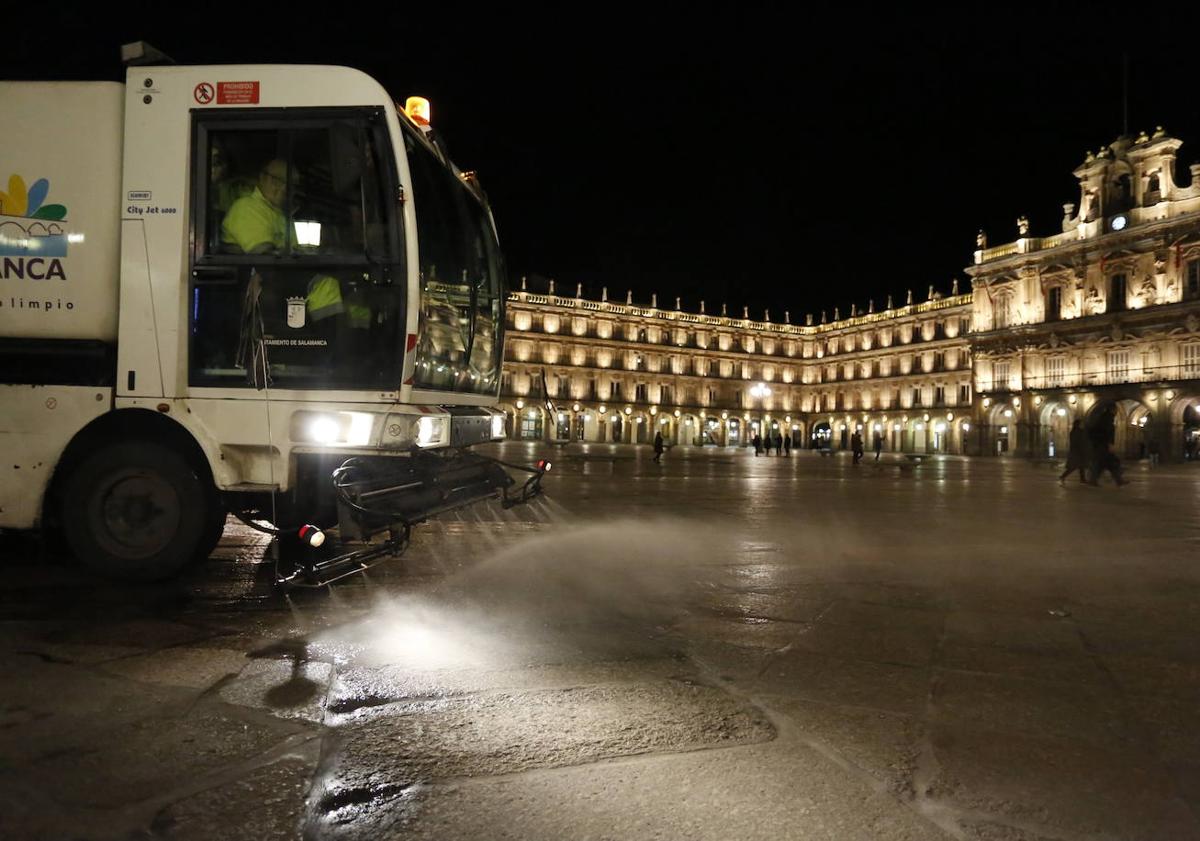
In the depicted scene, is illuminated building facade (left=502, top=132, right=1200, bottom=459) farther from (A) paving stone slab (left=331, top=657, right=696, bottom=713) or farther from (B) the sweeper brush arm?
(A) paving stone slab (left=331, top=657, right=696, bottom=713)

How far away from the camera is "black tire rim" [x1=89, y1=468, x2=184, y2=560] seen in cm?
446

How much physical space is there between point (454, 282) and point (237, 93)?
5.22 ft

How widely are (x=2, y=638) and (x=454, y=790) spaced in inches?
107

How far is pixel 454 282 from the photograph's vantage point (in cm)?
490

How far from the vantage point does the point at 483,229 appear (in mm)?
5602

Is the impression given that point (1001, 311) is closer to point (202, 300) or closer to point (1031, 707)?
point (1031, 707)

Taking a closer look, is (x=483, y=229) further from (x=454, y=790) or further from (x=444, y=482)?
(x=454, y=790)

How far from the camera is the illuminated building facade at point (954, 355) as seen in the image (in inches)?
1699

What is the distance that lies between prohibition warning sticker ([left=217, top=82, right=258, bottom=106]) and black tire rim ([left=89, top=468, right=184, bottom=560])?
86.2 inches

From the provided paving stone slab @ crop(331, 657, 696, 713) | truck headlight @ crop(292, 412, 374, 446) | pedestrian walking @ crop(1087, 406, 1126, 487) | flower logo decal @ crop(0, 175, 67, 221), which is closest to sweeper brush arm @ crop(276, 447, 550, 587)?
truck headlight @ crop(292, 412, 374, 446)

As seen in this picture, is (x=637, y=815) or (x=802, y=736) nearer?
(x=637, y=815)

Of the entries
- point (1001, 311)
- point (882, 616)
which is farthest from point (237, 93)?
point (1001, 311)

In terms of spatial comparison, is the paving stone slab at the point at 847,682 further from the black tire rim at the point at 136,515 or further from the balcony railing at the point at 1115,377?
the balcony railing at the point at 1115,377

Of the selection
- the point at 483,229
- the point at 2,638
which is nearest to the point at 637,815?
the point at 2,638
